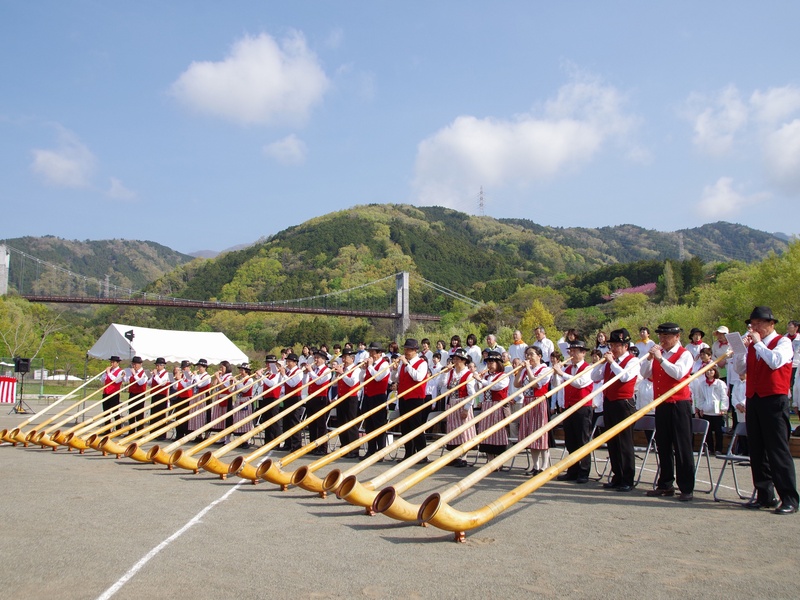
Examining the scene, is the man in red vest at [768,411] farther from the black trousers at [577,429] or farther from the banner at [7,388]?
the banner at [7,388]

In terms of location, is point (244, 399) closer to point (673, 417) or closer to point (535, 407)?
point (535, 407)

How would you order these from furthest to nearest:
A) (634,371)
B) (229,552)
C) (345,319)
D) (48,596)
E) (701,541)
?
(345,319) → (634,371) → (701,541) → (229,552) → (48,596)

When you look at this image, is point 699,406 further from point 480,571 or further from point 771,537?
point 480,571

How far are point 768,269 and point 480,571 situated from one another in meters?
34.3

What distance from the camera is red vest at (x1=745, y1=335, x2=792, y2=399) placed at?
25.5 ft

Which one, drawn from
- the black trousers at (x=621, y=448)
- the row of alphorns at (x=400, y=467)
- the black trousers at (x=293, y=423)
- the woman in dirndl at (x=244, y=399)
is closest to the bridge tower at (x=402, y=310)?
the woman in dirndl at (x=244, y=399)

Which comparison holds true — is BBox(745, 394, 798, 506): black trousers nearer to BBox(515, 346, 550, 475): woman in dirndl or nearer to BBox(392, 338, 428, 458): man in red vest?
BBox(515, 346, 550, 475): woman in dirndl

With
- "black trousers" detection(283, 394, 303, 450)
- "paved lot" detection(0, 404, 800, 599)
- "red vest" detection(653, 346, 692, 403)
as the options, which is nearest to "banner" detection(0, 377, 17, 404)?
"black trousers" detection(283, 394, 303, 450)

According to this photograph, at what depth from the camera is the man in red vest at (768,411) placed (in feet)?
24.9

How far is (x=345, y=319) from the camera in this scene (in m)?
87.7

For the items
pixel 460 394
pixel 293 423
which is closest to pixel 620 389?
pixel 460 394

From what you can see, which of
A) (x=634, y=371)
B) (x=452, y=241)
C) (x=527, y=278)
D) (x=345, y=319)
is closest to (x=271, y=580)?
(x=634, y=371)

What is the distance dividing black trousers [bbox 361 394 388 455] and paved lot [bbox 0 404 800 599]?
12.6 ft

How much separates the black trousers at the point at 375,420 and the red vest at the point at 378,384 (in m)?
0.08
